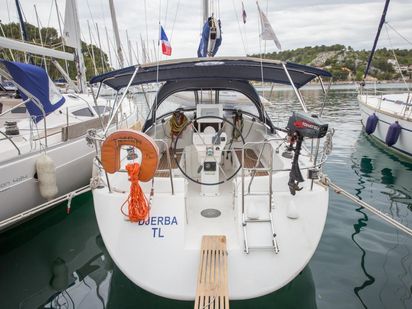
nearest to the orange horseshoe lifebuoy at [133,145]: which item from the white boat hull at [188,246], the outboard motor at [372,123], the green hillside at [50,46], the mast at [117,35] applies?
the white boat hull at [188,246]

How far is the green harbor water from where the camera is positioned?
10.2ft

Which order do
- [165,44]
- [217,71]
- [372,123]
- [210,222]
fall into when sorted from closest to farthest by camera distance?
[210,222] → [217,71] → [165,44] → [372,123]

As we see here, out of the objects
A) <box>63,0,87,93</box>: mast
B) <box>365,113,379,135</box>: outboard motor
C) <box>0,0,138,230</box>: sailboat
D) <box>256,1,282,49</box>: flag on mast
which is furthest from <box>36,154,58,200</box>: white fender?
<box>365,113,379,135</box>: outboard motor

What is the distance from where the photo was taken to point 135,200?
2.85 meters

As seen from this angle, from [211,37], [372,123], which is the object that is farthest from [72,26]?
[372,123]

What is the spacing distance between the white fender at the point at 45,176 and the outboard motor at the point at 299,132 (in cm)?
330

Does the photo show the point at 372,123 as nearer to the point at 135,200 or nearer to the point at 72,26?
the point at 72,26

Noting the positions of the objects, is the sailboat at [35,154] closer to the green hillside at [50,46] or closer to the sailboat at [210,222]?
the sailboat at [210,222]

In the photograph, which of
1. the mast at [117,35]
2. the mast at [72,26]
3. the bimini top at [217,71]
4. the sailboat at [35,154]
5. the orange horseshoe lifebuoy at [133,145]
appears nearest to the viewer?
the orange horseshoe lifebuoy at [133,145]

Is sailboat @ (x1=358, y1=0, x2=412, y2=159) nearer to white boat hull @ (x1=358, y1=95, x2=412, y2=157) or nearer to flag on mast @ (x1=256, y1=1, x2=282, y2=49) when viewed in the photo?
white boat hull @ (x1=358, y1=95, x2=412, y2=157)

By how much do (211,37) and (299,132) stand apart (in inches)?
96.2

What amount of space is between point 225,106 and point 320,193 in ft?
9.91

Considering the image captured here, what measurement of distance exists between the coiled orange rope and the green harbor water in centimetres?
87

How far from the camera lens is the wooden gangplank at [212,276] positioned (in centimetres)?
238
